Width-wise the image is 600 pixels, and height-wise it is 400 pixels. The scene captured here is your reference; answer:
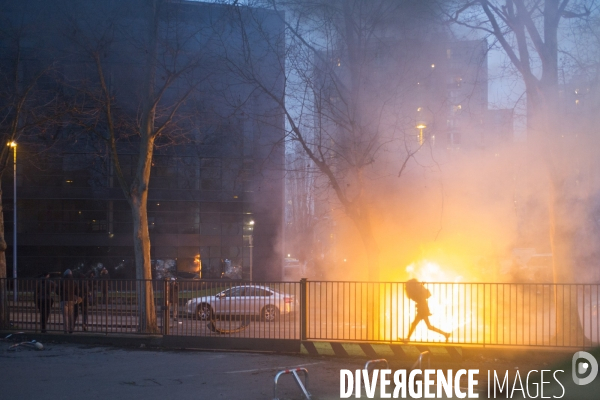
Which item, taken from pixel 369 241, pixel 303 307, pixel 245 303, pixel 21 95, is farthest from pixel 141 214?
pixel 369 241

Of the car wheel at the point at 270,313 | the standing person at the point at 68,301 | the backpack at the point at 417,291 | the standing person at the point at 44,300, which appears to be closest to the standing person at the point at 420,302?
the backpack at the point at 417,291

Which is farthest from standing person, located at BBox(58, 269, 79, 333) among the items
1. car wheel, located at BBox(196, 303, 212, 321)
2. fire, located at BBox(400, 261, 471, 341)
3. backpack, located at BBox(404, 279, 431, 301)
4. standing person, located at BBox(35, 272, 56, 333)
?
backpack, located at BBox(404, 279, 431, 301)

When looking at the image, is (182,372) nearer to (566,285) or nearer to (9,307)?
(9,307)

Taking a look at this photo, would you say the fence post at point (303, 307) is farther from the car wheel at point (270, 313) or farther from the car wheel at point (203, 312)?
the car wheel at point (203, 312)

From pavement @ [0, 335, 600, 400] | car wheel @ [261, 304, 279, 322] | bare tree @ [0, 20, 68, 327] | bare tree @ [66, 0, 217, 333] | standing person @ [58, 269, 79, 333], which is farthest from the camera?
bare tree @ [0, 20, 68, 327]

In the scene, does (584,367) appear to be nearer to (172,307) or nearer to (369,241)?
(369,241)

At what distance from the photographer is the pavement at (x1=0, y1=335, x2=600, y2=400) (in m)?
6.78

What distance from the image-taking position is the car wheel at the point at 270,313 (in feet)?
30.9

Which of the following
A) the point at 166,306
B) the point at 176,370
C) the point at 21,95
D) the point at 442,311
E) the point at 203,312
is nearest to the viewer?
the point at 176,370

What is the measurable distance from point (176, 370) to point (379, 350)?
128 inches

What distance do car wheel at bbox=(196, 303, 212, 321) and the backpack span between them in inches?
140

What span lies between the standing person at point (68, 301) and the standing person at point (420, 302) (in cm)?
629

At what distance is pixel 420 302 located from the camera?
866 cm

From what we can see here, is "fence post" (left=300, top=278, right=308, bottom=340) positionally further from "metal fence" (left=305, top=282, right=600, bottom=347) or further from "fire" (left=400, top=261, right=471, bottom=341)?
"fire" (left=400, top=261, right=471, bottom=341)
